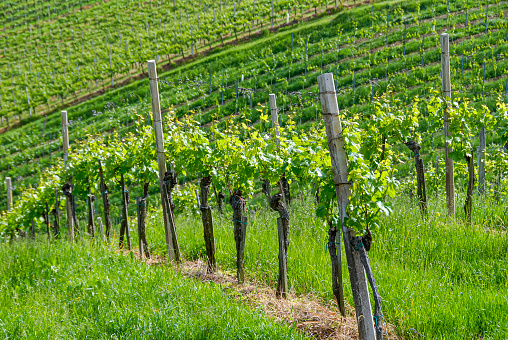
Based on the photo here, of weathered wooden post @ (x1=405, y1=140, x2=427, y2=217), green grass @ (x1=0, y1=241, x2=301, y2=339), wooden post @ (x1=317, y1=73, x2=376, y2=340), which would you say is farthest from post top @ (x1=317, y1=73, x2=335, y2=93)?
weathered wooden post @ (x1=405, y1=140, x2=427, y2=217)

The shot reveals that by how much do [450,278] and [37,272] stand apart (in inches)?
188

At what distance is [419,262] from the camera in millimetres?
4895

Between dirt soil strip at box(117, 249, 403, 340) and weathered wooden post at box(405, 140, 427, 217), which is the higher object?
weathered wooden post at box(405, 140, 427, 217)

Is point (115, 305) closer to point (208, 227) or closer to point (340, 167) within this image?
point (208, 227)

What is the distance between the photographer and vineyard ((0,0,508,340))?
3656 millimetres

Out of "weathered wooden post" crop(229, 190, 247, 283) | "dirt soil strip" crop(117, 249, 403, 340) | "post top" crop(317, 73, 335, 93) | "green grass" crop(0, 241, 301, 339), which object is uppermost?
"post top" crop(317, 73, 335, 93)

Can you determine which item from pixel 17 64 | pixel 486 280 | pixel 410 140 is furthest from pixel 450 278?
pixel 17 64

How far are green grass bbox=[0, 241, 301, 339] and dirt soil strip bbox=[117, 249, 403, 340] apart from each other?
18 centimetres

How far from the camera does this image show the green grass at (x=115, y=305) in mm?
3730

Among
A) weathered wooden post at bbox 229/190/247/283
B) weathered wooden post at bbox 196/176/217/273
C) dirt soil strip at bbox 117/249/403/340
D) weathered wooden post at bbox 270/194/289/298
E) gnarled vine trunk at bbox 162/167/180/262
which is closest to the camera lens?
dirt soil strip at bbox 117/249/403/340

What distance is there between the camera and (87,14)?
43500 millimetres

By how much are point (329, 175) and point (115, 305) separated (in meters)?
2.43

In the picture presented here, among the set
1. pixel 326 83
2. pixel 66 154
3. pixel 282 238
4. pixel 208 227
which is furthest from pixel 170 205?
pixel 326 83

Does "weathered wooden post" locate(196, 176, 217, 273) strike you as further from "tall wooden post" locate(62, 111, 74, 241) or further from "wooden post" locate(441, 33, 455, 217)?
"tall wooden post" locate(62, 111, 74, 241)
